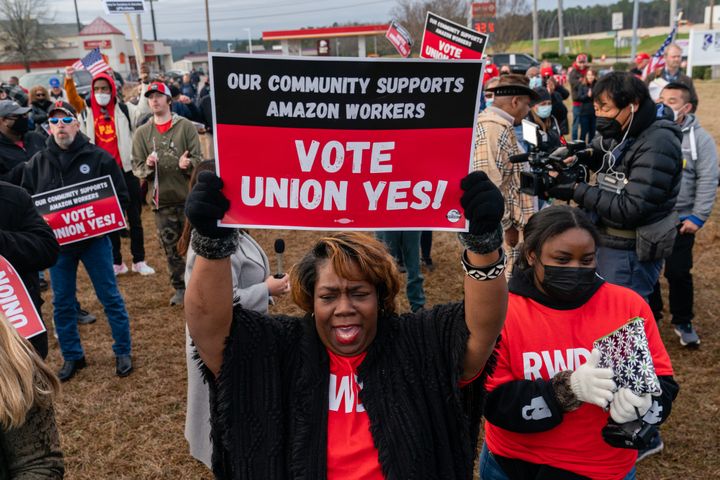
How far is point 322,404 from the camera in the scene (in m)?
1.89

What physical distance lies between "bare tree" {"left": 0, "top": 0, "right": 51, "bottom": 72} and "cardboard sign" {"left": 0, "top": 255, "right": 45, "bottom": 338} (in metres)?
59.2

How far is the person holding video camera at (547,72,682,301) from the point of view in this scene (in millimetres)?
3785

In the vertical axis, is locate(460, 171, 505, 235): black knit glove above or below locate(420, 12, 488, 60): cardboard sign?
below

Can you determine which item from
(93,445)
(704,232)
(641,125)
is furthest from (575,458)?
(704,232)

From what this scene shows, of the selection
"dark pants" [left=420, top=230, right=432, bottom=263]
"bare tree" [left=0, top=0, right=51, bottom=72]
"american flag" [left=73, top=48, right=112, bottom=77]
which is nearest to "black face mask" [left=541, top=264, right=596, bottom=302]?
"dark pants" [left=420, top=230, right=432, bottom=263]

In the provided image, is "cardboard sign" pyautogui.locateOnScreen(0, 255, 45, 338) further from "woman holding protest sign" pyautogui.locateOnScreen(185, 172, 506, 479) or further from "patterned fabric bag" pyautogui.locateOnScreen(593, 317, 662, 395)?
"patterned fabric bag" pyautogui.locateOnScreen(593, 317, 662, 395)

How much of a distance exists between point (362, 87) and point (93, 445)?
3.61 meters

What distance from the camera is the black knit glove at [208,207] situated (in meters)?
1.70

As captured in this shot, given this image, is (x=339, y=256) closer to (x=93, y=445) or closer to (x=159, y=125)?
(x=93, y=445)

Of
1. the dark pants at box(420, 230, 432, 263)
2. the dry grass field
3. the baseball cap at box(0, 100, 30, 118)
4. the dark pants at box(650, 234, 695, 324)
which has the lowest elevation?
the dry grass field

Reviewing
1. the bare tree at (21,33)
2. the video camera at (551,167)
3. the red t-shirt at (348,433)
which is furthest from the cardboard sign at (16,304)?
the bare tree at (21,33)

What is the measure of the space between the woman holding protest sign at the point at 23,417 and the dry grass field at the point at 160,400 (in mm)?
2064

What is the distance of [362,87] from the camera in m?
1.77

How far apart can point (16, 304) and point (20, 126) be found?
3414mm
